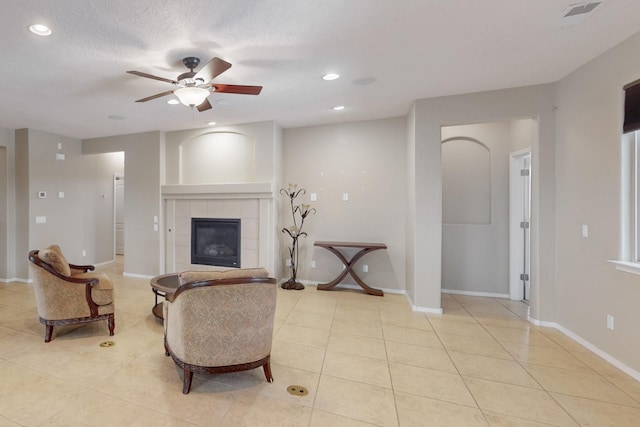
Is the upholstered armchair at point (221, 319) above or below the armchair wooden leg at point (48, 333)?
above

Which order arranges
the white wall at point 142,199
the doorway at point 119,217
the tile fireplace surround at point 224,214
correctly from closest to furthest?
the tile fireplace surround at point 224,214 < the white wall at point 142,199 < the doorway at point 119,217

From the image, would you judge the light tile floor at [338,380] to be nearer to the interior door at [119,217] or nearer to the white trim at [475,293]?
the white trim at [475,293]

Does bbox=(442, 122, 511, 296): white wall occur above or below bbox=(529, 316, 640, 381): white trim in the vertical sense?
above

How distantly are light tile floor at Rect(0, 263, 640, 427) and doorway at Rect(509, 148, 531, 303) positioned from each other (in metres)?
0.99

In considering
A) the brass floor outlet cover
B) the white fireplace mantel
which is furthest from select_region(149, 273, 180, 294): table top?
the white fireplace mantel

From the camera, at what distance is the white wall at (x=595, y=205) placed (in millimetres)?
2318

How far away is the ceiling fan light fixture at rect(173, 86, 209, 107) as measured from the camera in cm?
245

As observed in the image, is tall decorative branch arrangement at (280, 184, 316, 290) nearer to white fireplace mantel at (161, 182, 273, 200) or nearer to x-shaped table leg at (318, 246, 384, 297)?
white fireplace mantel at (161, 182, 273, 200)

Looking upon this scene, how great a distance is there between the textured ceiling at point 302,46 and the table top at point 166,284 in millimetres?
2218

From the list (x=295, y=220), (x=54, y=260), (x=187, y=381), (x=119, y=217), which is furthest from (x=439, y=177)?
(x=119, y=217)

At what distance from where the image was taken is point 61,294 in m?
2.71

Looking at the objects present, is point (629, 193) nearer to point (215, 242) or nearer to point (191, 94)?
point (191, 94)

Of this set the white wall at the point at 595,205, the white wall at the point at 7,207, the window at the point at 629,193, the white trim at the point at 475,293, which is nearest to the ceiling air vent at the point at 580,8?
the white wall at the point at 595,205

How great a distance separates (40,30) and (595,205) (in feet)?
16.2
